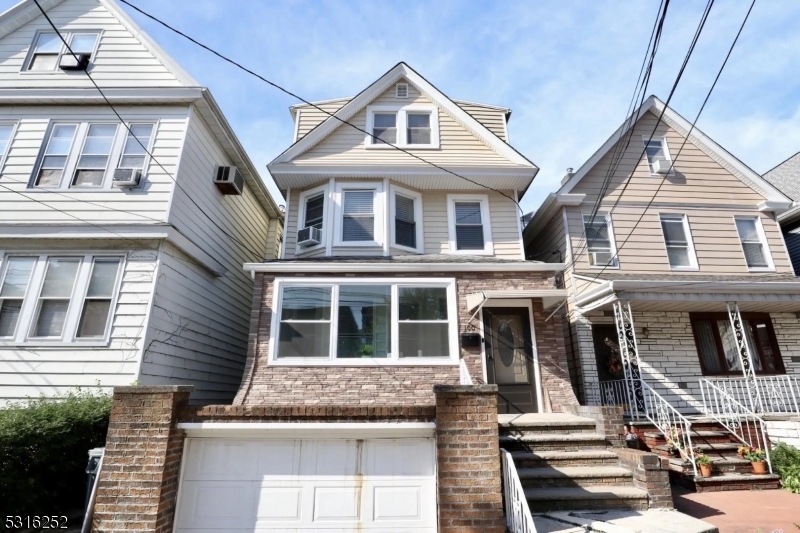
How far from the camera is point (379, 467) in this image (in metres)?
4.66

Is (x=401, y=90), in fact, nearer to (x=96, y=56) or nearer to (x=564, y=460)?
(x=96, y=56)

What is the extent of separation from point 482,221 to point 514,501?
670cm

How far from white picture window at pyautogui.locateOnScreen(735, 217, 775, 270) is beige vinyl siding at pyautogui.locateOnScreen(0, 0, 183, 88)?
45.2 feet

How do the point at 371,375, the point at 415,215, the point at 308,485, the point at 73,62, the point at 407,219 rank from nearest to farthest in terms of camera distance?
the point at 308,485
the point at 371,375
the point at 73,62
the point at 407,219
the point at 415,215

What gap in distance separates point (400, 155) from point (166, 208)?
5186mm

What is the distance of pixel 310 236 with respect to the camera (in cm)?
953

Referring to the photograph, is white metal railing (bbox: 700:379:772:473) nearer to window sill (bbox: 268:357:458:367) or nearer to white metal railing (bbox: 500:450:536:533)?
window sill (bbox: 268:357:458:367)

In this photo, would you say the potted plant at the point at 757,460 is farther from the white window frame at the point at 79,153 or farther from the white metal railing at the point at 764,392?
the white window frame at the point at 79,153

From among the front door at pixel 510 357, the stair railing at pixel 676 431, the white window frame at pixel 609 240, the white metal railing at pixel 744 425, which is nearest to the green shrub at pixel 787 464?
the white metal railing at pixel 744 425

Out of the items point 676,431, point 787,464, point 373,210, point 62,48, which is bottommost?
point 787,464

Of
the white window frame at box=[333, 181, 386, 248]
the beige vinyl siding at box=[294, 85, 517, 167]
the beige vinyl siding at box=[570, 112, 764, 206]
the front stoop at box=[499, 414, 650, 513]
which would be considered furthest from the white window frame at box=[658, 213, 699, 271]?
the white window frame at box=[333, 181, 386, 248]

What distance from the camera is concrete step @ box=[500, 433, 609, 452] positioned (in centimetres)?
599

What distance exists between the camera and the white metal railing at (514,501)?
4.09 m

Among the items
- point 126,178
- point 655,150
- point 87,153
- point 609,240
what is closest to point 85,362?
point 126,178
